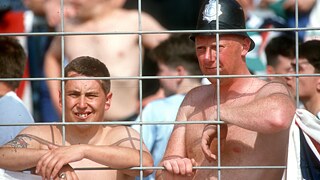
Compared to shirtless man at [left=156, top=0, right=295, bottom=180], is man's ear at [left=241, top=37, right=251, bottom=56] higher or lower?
higher

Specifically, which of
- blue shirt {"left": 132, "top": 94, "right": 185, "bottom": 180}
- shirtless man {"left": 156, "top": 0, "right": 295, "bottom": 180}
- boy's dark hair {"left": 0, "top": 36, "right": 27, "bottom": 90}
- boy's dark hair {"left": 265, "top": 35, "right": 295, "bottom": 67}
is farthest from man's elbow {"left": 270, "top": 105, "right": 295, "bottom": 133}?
blue shirt {"left": 132, "top": 94, "right": 185, "bottom": 180}

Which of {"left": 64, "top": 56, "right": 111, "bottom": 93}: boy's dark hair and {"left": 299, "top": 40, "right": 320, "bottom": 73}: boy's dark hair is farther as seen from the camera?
{"left": 299, "top": 40, "right": 320, "bottom": 73}: boy's dark hair

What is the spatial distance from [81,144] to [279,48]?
7.90 feet

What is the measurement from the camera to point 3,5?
8312 mm

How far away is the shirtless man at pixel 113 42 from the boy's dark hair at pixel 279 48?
0.91 metres

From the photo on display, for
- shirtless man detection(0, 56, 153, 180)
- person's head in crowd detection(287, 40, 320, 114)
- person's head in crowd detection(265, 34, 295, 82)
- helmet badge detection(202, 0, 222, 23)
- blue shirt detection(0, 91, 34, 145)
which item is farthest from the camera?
person's head in crowd detection(265, 34, 295, 82)

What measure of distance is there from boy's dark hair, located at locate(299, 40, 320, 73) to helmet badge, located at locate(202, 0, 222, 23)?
1123 mm

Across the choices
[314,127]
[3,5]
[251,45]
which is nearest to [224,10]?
[251,45]

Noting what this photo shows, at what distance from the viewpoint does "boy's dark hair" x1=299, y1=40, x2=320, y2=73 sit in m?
5.91

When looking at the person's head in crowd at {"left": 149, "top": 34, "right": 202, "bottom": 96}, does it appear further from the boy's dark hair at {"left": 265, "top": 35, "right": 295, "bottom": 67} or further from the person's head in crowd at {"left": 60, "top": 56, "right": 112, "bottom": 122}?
the person's head in crowd at {"left": 60, "top": 56, "right": 112, "bottom": 122}

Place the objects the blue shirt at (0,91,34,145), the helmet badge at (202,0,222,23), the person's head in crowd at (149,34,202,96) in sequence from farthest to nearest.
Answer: the person's head in crowd at (149,34,202,96)
the blue shirt at (0,91,34,145)
the helmet badge at (202,0,222,23)

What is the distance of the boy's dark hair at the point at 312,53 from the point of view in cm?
591

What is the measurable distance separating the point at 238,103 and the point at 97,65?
72cm

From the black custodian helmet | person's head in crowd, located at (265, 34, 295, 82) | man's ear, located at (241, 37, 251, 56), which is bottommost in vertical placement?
man's ear, located at (241, 37, 251, 56)
